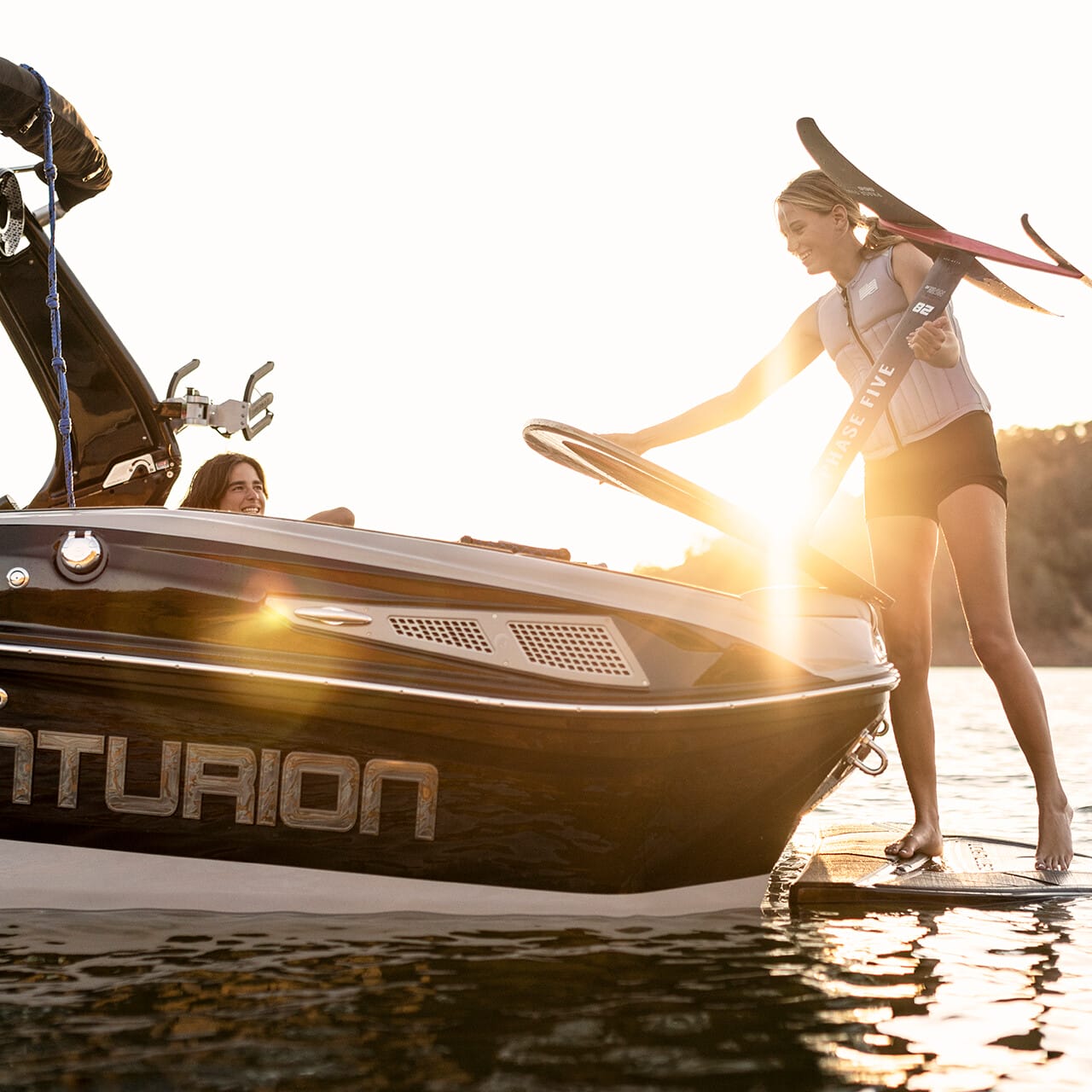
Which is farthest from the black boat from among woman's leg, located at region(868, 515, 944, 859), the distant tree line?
the distant tree line

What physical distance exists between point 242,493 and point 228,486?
51 millimetres

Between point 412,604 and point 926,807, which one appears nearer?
point 412,604

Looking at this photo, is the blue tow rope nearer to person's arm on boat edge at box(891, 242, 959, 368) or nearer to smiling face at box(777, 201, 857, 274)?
smiling face at box(777, 201, 857, 274)

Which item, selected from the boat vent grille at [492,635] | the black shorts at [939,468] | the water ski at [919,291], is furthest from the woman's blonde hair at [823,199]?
the boat vent grille at [492,635]

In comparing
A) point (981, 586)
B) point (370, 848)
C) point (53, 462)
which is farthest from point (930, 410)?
point (53, 462)

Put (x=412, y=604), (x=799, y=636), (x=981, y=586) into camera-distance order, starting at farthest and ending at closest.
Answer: (x=981, y=586) < (x=799, y=636) < (x=412, y=604)

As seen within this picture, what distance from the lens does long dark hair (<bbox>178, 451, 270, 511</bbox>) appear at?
151 inches

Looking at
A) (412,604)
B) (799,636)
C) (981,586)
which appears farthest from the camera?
(981,586)

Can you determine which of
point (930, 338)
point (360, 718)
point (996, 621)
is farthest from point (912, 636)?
point (360, 718)

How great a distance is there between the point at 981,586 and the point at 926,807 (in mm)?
672

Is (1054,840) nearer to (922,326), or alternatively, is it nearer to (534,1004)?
(922,326)

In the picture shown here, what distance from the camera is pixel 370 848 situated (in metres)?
2.71

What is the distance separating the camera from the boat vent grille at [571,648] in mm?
2689

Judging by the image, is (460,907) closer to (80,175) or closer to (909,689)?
(909,689)
